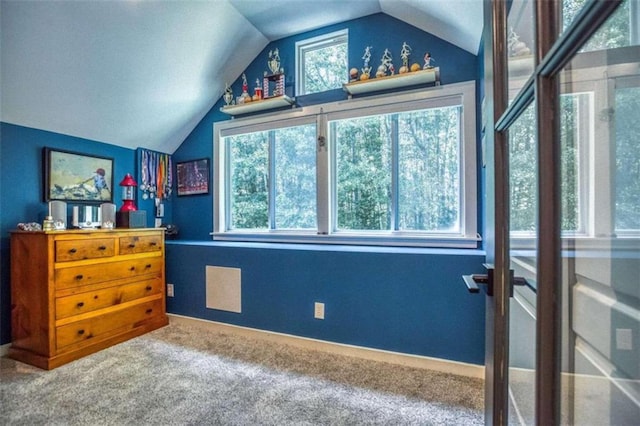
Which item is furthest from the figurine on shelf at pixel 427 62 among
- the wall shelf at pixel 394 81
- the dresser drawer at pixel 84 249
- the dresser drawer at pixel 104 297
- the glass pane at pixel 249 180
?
the dresser drawer at pixel 104 297

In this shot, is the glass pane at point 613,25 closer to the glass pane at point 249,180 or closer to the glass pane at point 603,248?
the glass pane at point 603,248

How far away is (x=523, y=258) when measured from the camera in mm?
682

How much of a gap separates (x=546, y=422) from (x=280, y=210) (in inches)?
110

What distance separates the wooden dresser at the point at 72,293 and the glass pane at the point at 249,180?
1028 millimetres

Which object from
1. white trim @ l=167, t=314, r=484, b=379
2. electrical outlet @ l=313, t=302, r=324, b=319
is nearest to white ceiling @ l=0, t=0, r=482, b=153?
white trim @ l=167, t=314, r=484, b=379

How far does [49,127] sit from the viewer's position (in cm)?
254

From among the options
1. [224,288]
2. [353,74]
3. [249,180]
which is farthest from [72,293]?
[353,74]

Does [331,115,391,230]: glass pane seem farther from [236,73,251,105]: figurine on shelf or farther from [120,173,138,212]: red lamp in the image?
[120,173,138,212]: red lamp

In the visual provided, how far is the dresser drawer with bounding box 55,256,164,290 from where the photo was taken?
2.25m

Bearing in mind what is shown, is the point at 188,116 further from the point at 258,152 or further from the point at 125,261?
the point at 125,261

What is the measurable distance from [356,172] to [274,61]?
1.42 meters

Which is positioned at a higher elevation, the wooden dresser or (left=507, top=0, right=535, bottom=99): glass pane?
(left=507, top=0, right=535, bottom=99): glass pane

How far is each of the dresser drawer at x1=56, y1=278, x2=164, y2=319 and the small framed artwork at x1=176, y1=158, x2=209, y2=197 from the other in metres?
1.07

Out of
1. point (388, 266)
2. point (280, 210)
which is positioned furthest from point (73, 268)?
point (388, 266)
